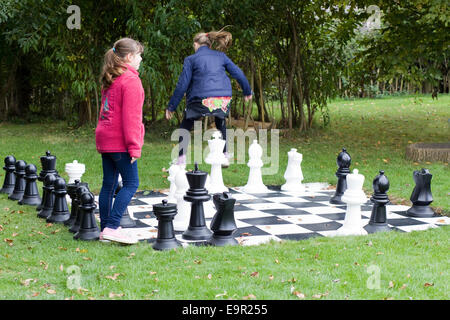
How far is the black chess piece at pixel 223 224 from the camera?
177 inches

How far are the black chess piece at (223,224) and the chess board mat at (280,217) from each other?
0.47ft

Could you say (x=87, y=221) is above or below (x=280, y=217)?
above

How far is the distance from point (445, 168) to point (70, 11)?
22.7 ft

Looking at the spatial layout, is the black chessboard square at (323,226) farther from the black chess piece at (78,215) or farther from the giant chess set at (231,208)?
the black chess piece at (78,215)

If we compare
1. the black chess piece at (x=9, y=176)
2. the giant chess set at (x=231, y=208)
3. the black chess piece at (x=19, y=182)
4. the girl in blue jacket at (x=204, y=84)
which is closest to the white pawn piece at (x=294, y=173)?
the giant chess set at (x=231, y=208)

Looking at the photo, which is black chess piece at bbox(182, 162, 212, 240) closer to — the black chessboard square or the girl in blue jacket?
the black chessboard square

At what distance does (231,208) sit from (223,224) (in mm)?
134

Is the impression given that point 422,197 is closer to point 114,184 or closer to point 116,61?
Answer: point 114,184

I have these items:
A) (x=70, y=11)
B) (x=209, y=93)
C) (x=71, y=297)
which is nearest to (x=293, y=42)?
(x=70, y=11)

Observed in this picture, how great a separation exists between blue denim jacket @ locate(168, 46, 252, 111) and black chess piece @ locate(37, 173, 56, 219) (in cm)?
169

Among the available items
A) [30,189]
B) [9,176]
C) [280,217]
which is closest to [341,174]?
[280,217]

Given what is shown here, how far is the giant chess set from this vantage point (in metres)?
4.64

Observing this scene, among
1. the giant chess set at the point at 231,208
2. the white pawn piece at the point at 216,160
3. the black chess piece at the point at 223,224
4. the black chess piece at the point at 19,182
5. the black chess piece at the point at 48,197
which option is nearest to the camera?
the black chess piece at the point at 223,224

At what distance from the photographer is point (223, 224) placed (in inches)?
177
